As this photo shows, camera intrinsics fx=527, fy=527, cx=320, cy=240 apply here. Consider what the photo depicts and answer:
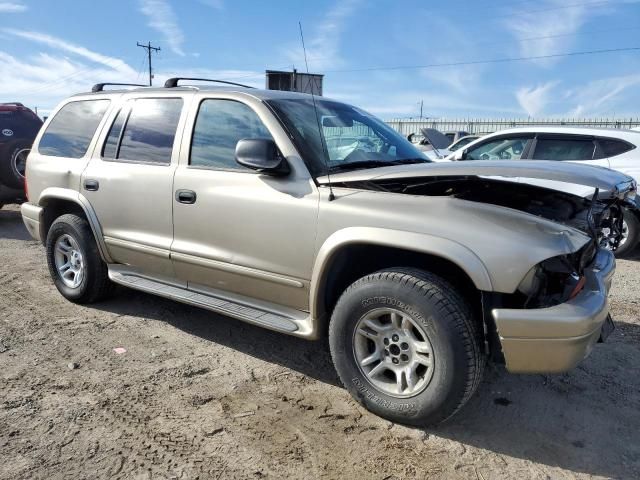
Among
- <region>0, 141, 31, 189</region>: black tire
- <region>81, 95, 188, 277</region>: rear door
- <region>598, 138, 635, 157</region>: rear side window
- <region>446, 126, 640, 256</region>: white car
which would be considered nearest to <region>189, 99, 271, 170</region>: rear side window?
<region>81, 95, 188, 277</region>: rear door

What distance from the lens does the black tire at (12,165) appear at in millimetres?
8227

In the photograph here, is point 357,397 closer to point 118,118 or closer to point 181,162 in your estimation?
point 181,162

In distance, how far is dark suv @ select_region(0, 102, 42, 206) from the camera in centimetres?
825

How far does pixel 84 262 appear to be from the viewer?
459 centimetres

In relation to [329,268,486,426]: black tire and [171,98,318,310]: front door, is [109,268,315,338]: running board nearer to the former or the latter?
[171,98,318,310]: front door

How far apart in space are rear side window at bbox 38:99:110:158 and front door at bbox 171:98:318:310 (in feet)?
4.21

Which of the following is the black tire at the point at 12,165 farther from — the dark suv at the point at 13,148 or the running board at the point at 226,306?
the running board at the point at 226,306

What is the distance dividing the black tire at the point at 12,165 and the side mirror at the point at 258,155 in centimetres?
669

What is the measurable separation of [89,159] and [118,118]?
440 millimetres

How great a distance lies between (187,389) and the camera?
10.8 ft

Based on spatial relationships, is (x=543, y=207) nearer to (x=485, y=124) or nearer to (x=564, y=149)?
(x=564, y=149)

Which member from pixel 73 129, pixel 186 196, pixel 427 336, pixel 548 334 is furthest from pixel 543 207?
pixel 73 129

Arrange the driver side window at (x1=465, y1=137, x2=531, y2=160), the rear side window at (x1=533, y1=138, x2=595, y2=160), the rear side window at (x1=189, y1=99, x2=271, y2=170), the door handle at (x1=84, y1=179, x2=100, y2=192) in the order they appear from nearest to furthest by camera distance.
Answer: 1. the rear side window at (x1=189, y1=99, x2=271, y2=170)
2. the door handle at (x1=84, y1=179, x2=100, y2=192)
3. the rear side window at (x1=533, y1=138, x2=595, y2=160)
4. the driver side window at (x1=465, y1=137, x2=531, y2=160)

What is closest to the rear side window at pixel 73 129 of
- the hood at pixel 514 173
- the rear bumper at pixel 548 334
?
the hood at pixel 514 173
